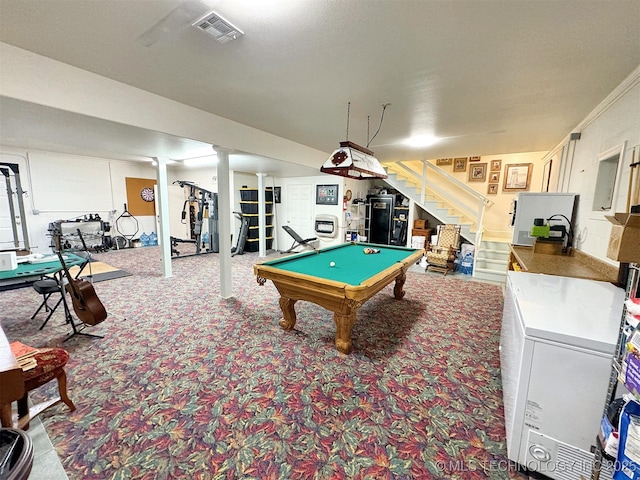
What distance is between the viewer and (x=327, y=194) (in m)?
7.31

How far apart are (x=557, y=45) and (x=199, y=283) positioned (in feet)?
18.2

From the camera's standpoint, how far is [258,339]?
292cm

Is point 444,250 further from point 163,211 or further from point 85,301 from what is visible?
point 85,301

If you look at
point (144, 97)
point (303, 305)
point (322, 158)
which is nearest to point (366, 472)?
point (303, 305)

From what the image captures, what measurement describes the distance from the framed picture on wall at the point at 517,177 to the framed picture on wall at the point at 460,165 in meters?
0.96

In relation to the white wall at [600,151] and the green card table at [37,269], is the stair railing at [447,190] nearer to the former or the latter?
the white wall at [600,151]

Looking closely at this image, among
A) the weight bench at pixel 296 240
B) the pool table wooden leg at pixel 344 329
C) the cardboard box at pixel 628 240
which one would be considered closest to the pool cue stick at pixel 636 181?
the cardboard box at pixel 628 240

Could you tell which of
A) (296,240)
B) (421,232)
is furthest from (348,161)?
(421,232)

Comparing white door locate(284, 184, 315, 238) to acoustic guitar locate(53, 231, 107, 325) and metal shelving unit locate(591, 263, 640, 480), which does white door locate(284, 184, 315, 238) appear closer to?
acoustic guitar locate(53, 231, 107, 325)

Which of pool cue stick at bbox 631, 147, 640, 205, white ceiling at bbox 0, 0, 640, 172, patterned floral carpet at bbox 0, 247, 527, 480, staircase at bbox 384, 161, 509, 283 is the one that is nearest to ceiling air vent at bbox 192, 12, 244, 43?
white ceiling at bbox 0, 0, 640, 172

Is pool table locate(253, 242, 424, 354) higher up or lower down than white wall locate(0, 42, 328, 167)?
lower down

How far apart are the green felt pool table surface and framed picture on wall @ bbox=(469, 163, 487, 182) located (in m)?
4.39

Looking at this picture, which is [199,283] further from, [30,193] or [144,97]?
[30,193]

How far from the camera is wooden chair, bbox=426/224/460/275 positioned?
5.93m
